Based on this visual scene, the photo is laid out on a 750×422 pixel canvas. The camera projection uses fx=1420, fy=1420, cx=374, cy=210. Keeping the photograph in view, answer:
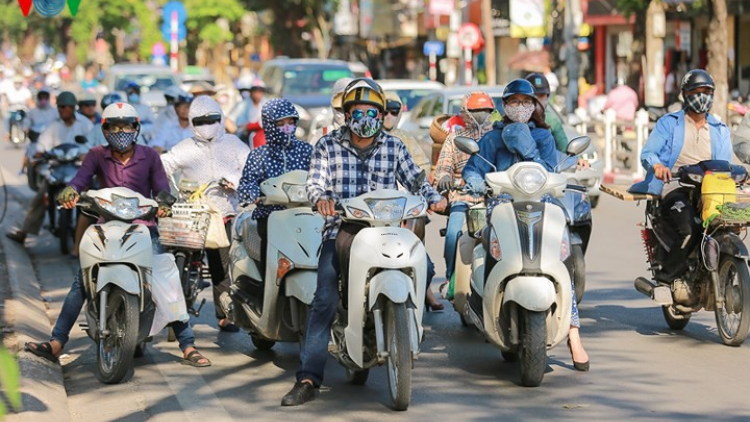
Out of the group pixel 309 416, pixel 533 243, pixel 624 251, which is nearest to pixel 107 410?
pixel 309 416

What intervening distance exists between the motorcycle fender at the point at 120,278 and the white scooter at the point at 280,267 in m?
0.73

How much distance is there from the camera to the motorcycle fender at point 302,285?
7836 mm

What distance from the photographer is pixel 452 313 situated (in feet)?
35.2

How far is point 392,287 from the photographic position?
6.86 meters

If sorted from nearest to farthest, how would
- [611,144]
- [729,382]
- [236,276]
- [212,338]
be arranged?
[729,382]
[236,276]
[212,338]
[611,144]

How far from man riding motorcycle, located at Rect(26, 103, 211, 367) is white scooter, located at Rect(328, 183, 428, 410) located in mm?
1851

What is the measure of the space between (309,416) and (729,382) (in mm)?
2348

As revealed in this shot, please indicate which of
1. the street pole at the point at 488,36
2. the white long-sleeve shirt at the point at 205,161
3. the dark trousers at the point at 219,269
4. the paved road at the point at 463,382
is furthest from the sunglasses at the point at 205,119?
the street pole at the point at 488,36

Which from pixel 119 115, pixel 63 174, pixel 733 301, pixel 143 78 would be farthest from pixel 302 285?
pixel 143 78

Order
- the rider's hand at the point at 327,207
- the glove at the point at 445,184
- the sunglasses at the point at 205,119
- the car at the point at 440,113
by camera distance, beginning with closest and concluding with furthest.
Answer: the rider's hand at the point at 327,207 → the glove at the point at 445,184 → the sunglasses at the point at 205,119 → the car at the point at 440,113

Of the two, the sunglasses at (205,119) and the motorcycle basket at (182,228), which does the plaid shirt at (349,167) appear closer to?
the motorcycle basket at (182,228)

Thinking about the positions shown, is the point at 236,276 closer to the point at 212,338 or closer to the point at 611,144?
the point at 212,338

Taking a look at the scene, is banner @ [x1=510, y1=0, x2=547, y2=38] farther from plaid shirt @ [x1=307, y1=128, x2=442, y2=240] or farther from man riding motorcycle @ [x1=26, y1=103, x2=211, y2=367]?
plaid shirt @ [x1=307, y1=128, x2=442, y2=240]

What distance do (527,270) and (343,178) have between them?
1.09m
